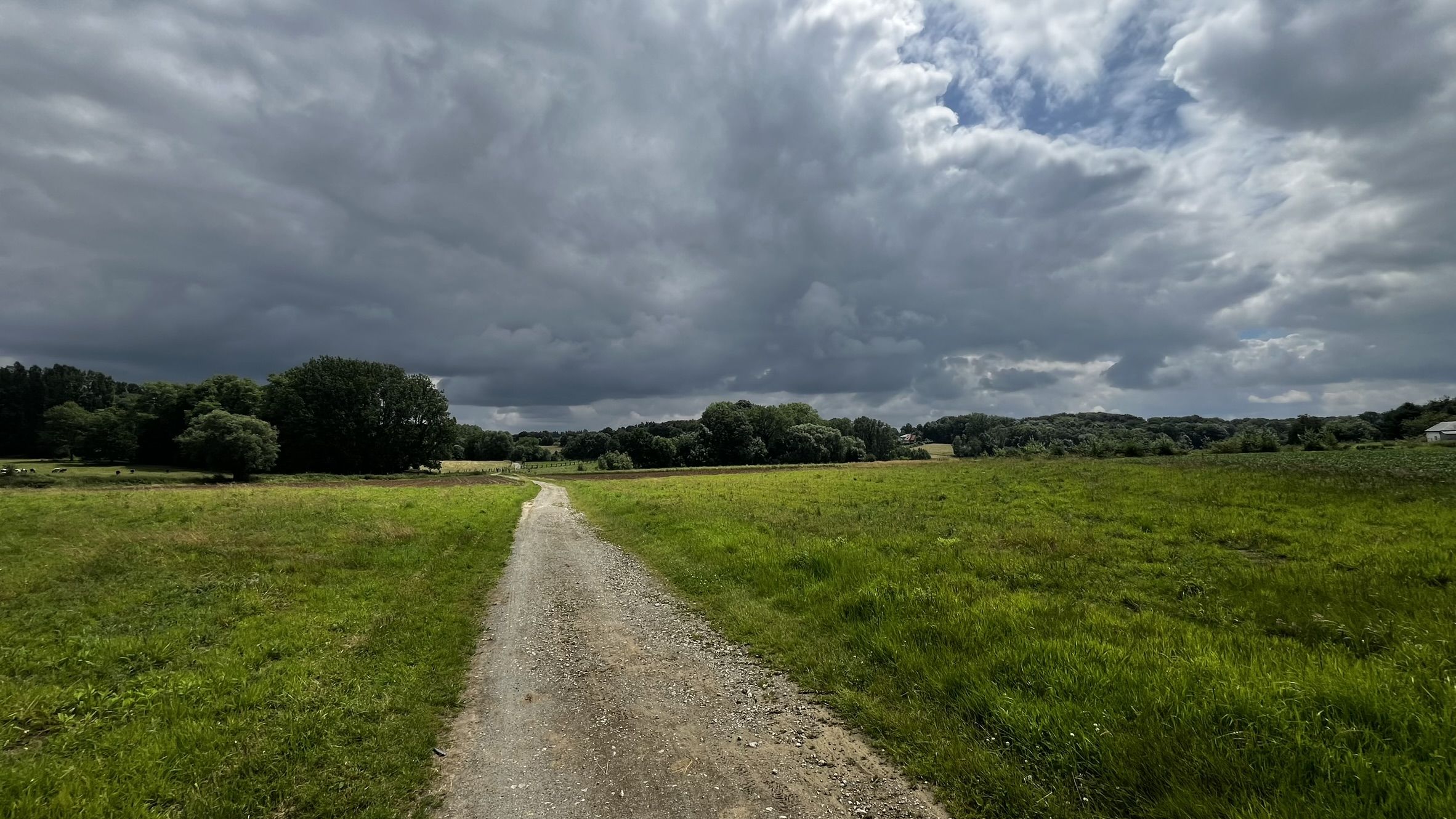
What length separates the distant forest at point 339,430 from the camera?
227ft

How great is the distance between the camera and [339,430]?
8319cm

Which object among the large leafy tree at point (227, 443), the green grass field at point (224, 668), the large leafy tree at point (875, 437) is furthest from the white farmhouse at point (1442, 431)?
the large leafy tree at point (227, 443)

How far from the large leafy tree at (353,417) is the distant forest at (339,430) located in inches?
7.4

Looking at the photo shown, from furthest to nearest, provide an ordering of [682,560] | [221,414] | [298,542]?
[221,414]
[298,542]
[682,560]

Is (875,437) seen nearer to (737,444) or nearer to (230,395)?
(737,444)

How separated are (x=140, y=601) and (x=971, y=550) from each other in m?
19.2

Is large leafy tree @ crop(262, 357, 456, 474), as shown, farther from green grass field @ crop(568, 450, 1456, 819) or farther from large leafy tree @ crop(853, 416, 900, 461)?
large leafy tree @ crop(853, 416, 900, 461)

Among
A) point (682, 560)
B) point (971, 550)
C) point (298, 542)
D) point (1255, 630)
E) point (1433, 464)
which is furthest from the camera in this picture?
point (1433, 464)

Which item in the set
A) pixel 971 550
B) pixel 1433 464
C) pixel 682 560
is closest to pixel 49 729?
pixel 682 560

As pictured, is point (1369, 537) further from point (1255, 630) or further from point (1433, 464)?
point (1433, 464)

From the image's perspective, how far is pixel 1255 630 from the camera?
8.37 m

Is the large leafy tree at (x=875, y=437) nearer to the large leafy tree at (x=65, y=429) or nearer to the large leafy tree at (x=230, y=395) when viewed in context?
the large leafy tree at (x=230, y=395)

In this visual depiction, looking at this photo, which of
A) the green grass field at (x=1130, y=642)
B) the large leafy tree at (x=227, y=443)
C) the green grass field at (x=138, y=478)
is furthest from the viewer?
the large leafy tree at (x=227, y=443)

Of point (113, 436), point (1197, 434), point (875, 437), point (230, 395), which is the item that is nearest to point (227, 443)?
point (230, 395)
